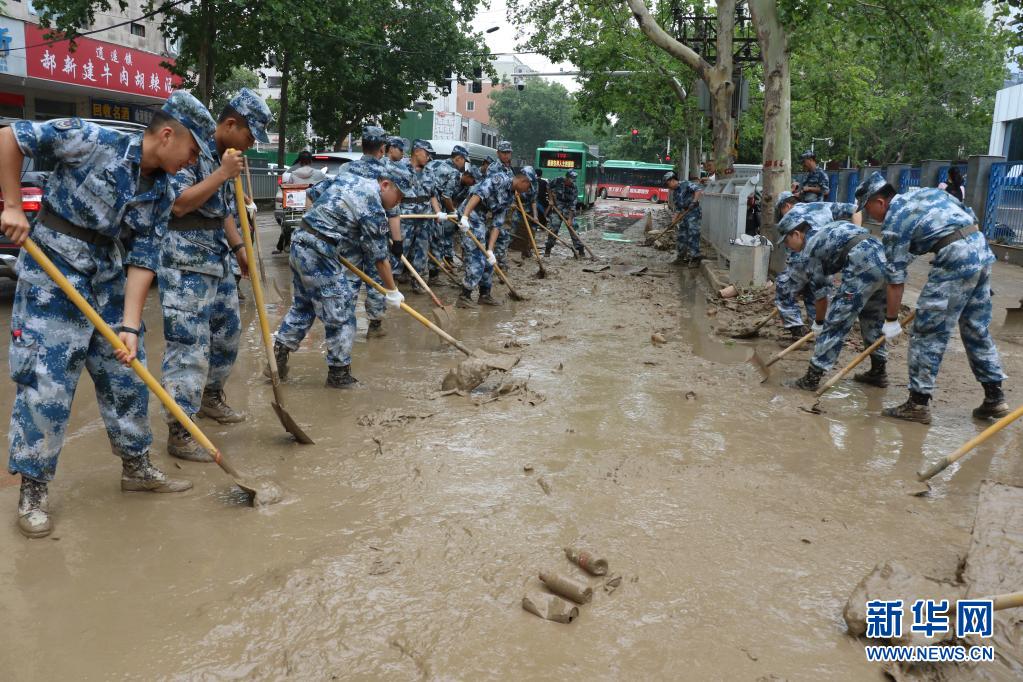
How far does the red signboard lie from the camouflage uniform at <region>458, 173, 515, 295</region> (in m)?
13.2

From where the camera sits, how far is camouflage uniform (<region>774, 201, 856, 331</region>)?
6504mm

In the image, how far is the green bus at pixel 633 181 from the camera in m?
39.7

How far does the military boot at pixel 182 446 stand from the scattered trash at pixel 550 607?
210 centimetres

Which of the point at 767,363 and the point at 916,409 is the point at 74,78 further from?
the point at 916,409

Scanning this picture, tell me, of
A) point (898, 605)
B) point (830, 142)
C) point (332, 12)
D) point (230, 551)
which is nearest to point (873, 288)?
point (898, 605)

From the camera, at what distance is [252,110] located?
4004mm

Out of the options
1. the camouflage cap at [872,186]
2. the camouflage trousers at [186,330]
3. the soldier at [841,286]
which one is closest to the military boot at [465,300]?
the soldier at [841,286]

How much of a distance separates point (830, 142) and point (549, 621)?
176 feet

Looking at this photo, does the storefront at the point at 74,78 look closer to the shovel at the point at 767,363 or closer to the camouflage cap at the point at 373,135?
the camouflage cap at the point at 373,135

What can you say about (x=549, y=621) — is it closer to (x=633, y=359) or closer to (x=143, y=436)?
(x=143, y=436)

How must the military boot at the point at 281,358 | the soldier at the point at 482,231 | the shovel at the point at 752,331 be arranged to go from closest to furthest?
the military boot at the point at 281,358
the shovel at the point at 752,331
the soldier at the point at 482,231

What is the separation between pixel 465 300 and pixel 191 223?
5.42 m

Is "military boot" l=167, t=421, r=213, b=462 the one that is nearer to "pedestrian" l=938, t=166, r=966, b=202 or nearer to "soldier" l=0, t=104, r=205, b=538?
"soldier" l=0, t=104, r=205, b=538

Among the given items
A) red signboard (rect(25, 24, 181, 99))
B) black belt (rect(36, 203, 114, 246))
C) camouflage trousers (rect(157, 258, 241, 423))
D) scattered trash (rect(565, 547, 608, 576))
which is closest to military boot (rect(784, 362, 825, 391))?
scattered trash (rect(565, 547, 608, 576))
